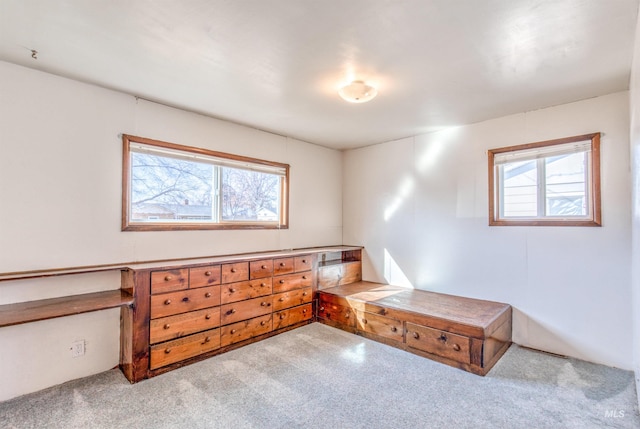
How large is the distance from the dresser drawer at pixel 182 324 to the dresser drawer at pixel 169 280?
246 millimetres

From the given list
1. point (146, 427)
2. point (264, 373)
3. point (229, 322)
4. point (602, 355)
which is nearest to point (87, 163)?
point (229, 322)

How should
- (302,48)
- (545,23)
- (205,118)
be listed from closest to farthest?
(545,23) < (302,48) < (205,118)

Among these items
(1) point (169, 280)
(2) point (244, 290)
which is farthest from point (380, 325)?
(1) point (169, 280)

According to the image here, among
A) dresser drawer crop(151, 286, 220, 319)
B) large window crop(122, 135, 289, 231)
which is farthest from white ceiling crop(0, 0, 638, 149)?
dresser drawer crop(151, 286, 220, 319)

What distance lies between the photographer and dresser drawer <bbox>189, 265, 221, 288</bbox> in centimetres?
283

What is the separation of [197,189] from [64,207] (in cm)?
115

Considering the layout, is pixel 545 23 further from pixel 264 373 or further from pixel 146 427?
pixel 146 427

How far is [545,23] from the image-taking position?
180cm

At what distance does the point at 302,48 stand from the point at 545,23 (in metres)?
1.46

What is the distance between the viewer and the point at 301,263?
3.80m

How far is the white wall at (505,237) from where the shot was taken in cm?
273

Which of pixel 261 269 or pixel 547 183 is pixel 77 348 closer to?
pixel 261 269

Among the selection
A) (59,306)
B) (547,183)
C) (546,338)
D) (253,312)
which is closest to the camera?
(59,306)

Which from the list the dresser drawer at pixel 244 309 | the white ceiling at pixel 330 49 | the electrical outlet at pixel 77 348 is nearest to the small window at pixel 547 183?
the white ceiling at pixel 330 49
